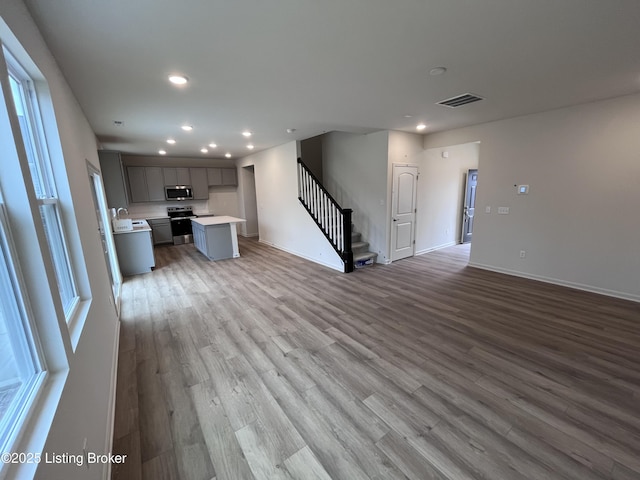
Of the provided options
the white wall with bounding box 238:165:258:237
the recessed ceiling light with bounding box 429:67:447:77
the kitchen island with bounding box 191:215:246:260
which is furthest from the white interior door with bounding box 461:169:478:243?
the white wall with bounding box 238:165:258:237

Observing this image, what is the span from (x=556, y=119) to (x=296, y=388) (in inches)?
203

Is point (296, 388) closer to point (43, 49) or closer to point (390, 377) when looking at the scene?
point (390, 377)

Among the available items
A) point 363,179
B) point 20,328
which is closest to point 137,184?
point 363,179

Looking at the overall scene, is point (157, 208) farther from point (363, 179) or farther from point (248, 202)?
point (363, 179)

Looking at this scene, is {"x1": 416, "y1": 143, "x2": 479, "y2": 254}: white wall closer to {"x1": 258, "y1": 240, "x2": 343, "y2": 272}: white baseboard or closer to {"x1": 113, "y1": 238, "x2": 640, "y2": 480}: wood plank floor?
{"x1": 258, "y1": 240, "x2": 343, "y2": 272}: white baseboard

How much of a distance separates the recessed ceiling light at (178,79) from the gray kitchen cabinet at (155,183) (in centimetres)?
620

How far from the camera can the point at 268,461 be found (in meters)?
1.57

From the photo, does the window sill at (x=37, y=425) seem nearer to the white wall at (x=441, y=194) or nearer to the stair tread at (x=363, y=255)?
the stair tread at (x=363, y=255)

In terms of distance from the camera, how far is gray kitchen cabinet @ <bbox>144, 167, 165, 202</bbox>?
25.4 ft

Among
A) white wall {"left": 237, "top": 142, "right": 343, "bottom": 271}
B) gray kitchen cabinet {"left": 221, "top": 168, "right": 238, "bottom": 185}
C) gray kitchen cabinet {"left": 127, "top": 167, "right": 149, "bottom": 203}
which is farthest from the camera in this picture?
gray kitchen cabinet {"left": 221, "top": 168, "right": 238, "bottom": 185}

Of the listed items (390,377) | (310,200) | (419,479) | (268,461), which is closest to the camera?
(419,479)

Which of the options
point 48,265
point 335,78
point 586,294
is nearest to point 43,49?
point 48,265

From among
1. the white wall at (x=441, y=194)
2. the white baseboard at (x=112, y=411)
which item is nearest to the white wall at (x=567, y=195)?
the white wall at (x=441, y=194)

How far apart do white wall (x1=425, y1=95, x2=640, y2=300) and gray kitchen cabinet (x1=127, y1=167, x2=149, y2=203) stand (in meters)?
8.28
